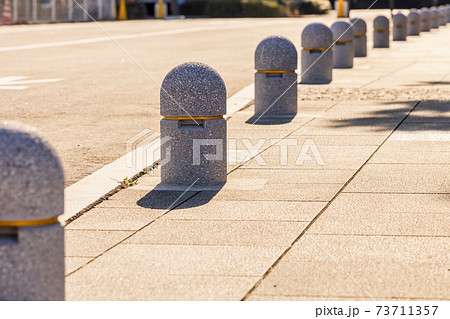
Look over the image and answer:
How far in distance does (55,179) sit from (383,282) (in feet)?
6.52

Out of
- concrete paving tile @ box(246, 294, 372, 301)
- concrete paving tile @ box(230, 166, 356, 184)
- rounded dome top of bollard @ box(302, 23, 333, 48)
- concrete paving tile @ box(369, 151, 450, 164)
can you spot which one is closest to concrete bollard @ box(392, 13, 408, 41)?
rounded dome top of bollard @ box(302, 23, 333, 48)

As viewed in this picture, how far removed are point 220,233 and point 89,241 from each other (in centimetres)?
88

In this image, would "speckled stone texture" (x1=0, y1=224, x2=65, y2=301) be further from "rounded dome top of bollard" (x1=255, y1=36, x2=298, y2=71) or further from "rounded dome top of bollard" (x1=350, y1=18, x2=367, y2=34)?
"rounded dome top of bollard" (x1=350, y1=18, x2=367, y2=34)

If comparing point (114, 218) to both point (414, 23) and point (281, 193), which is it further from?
point (414, 23)

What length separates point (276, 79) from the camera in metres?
12.3

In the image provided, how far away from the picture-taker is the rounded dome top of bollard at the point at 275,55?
1204 cm

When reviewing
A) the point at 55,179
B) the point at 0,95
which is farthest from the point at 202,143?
the point at 0,95

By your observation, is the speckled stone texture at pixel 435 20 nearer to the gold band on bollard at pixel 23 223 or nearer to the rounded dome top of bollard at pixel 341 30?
the rounded dome top of bollard at pixel 341 30

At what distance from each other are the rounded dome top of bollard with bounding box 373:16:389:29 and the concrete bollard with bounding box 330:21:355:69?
6.50 m

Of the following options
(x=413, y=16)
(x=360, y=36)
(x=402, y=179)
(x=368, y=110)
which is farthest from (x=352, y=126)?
(x=413, y=16)

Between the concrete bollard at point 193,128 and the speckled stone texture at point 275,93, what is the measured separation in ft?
14.4

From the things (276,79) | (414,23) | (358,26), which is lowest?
(276,79)

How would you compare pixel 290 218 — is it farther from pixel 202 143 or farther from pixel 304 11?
pixel 304 11

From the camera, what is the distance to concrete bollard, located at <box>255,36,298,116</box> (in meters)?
12.2
